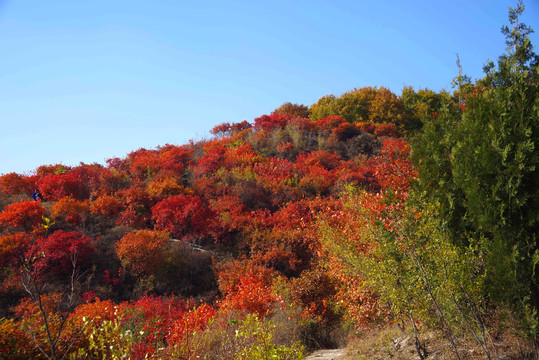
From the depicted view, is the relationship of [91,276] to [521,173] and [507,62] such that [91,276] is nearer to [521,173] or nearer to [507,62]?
[521,173]

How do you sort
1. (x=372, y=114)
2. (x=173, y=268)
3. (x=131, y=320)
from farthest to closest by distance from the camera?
(x=372, y=114) → (x=173, y=268) → (x=131, y=320)

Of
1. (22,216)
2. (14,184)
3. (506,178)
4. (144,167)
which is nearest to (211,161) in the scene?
(144,167)

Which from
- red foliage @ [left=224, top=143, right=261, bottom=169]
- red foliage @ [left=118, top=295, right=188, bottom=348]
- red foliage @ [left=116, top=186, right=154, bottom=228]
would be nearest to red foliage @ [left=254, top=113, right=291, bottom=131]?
red foliage @ [left=224, top=143, right=261, bottom=169]

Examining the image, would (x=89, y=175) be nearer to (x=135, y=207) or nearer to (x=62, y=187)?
(x=62, y=187)

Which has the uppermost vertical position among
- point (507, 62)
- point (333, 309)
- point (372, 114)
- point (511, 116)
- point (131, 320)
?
point (372, 114)

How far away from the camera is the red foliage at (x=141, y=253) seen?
12.0 metres

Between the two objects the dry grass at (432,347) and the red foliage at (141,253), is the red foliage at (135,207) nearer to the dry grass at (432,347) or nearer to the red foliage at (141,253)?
the red foliage at (141,253)

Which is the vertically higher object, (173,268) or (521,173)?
(521,173)

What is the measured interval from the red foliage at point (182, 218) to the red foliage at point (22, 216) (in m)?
4.31

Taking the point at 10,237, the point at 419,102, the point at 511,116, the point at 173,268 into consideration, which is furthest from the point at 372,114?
the point at 10,237

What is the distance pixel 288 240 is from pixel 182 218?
4828 mm

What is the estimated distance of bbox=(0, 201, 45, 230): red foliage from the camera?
12180mm

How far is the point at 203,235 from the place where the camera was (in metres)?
14.4

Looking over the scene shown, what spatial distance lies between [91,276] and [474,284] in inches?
439
